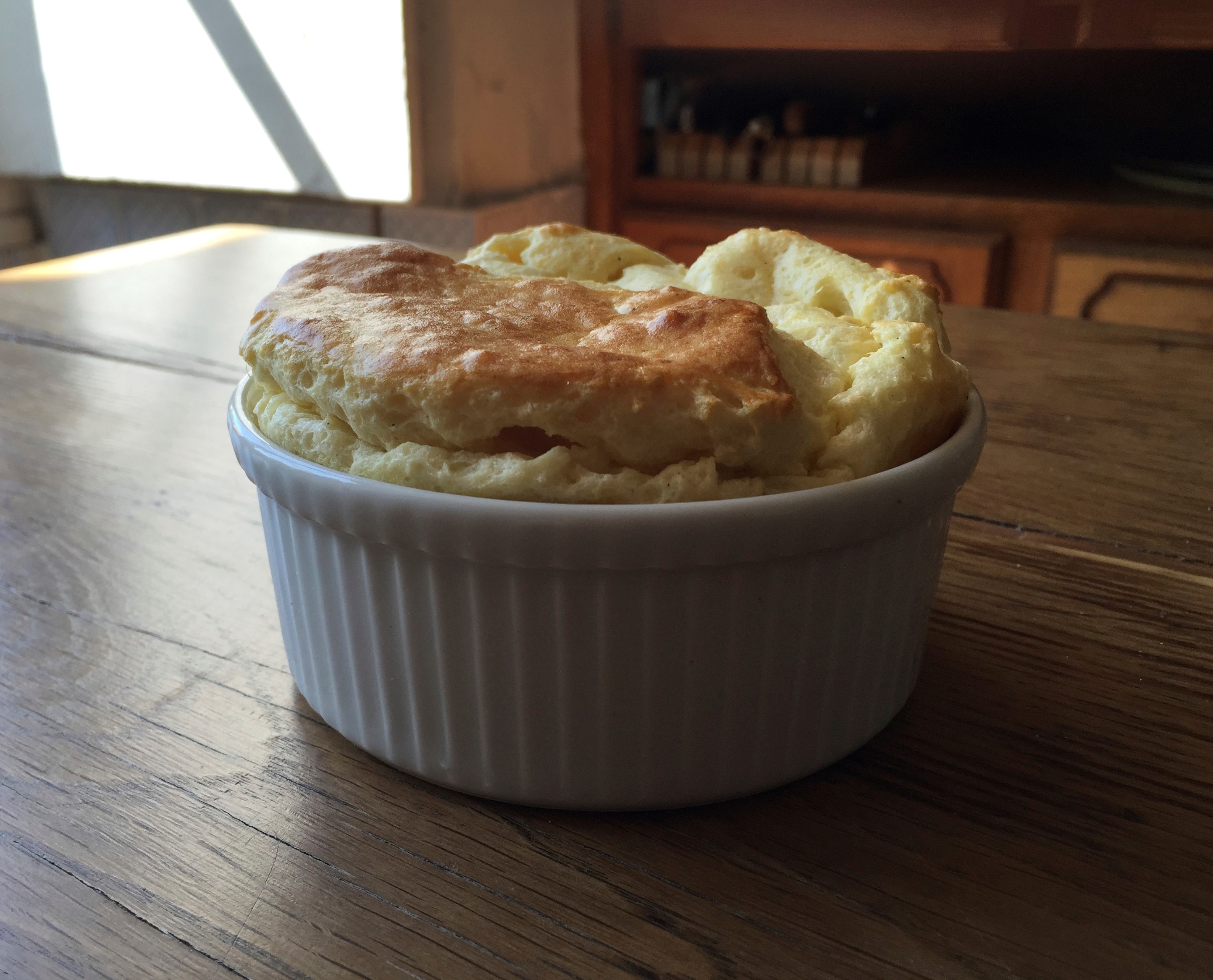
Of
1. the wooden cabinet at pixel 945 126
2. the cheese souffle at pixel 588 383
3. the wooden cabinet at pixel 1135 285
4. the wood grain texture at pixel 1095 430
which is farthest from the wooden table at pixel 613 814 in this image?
the wooden cabinet at pixel 945 126

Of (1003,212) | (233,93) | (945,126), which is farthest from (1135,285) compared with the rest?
(233,93)

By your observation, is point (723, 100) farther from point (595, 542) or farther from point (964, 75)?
point (595, 542)

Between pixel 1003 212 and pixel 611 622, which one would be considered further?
pixel 1003 212

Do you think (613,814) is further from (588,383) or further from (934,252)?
(934,252)

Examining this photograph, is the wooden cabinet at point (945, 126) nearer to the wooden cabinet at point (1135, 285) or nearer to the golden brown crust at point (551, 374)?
the wooden cabinet at point (1135, 285)

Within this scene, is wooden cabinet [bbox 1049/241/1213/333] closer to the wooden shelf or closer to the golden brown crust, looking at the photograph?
the wooden shelf

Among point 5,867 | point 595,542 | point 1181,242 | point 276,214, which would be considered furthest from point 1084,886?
point 276,214

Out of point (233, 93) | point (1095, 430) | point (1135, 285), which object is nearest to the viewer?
point (1095, 430)
